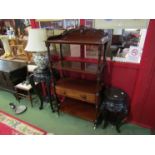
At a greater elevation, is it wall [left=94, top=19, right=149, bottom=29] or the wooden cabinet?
wall [left=94, top=19, right=149, bottom=29]

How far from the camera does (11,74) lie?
7.97ft

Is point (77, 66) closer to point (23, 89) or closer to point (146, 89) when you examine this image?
point (146, 89)

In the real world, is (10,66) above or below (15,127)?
above

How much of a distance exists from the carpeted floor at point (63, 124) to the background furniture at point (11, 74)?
481 mm

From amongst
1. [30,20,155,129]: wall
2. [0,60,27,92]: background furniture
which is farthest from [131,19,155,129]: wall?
[0,60,27,92]: background furniture

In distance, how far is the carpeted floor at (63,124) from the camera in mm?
1877

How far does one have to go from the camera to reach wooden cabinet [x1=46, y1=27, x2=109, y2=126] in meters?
1.49

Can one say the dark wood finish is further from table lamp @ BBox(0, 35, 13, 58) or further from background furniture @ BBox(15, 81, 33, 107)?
table lamp @ BBox(0, 35, 13, 58)

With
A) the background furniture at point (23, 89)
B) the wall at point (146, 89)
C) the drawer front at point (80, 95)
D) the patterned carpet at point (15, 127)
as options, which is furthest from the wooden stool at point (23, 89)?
the wall at point (146, 89)

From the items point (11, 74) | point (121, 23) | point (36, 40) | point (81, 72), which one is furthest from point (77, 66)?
point (11, 74)

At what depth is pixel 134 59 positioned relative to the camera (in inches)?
65.5

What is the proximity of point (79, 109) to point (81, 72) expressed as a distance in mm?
710

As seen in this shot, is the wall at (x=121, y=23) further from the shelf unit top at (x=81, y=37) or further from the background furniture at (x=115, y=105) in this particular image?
the background furniture at (x=115, y=105)
